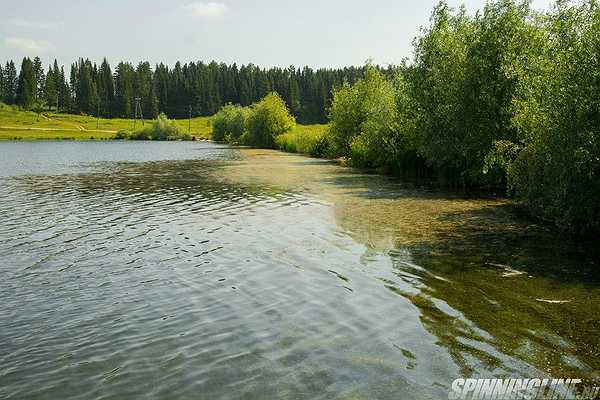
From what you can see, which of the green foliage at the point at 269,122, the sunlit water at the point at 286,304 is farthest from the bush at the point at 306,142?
the sunlit water at the point at 286,304

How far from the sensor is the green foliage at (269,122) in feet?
377

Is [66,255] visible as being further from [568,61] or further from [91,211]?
[568,61]

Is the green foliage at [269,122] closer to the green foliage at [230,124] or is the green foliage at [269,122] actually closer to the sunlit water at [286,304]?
the green foliage at [230,124]

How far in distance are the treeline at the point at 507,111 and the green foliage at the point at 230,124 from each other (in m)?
86.7

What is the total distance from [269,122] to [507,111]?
85.0 meters

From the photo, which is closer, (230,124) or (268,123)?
(268,123)

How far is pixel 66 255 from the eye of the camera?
19438 millimetres

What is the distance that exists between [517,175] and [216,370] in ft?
70.3

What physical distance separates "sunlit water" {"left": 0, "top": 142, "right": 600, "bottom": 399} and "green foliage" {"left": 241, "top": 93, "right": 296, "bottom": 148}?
87.2 meters

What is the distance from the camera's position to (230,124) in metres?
152

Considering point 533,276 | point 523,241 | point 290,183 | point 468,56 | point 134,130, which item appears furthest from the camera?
point 134,130

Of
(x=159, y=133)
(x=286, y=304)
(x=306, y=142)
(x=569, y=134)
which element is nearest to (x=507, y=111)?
(x=569, y=134)

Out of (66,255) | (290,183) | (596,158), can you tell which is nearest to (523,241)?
(596,158)

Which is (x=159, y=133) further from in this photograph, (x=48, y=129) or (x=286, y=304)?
(x=286, y=304)
